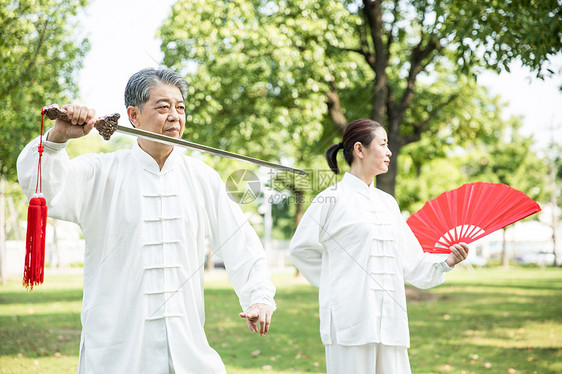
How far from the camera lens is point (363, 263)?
12.4 ft

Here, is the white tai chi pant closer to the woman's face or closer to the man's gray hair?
the woman's face

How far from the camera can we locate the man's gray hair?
2.65 metres

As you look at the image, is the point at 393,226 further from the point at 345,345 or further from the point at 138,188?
the point at 138,188

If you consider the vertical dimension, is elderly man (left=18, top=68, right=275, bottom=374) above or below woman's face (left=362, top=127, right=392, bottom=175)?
below

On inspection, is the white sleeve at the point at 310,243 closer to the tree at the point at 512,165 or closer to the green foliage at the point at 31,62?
the green foliage at the point at 31,62

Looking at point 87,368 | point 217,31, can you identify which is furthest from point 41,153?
point 217,31

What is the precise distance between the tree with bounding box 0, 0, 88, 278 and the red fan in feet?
17.3

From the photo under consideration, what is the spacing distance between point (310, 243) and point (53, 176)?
2128 millimetres

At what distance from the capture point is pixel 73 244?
106ft

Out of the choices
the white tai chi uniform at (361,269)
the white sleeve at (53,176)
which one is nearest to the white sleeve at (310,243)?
the white tai chi uniform at (361,269)

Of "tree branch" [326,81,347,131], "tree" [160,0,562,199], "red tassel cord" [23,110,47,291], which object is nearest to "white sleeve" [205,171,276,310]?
"red tassel cord" [23,110,47,291]

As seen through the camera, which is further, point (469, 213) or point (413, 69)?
point (413, 69)
